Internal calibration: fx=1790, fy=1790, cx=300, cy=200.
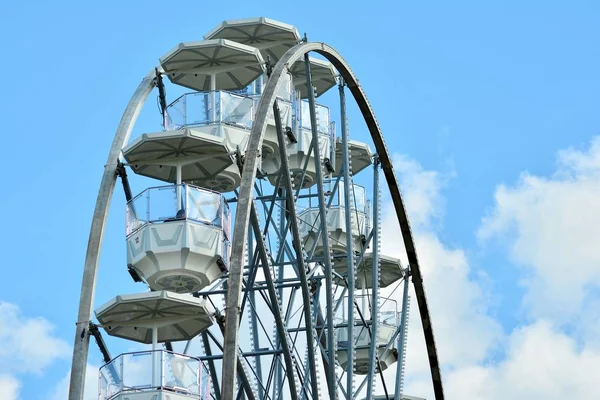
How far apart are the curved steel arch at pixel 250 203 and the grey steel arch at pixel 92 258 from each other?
4.20 meters

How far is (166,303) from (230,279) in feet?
13.1

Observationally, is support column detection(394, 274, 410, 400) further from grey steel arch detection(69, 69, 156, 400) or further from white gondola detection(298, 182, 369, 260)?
grey steel arch detection(69, 69, 156, 400)

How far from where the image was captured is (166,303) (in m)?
34.5

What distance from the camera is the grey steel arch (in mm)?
34781

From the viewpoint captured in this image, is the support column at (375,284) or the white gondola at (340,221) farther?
the white gondola at (340,221)

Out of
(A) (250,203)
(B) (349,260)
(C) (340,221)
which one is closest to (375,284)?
(B) (349,260)

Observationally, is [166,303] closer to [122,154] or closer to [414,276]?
[122,154]

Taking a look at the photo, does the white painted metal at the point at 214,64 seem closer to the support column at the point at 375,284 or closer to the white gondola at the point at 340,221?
the support column at the point at 375,284

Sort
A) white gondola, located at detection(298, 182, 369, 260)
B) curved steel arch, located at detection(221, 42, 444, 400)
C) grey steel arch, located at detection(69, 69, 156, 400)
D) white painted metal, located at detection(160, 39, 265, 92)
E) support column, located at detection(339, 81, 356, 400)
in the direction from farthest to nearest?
white gondola, located at detection(298, 182, 369, 260), support column, located at detection(339, 81, 356, 400), white painted metal, located at detection(160, 39, 265, 92), grey steel arch, located at detection(69, 69, 156, 400), curved steel arch, located at detection(221, 42, 444, 400)

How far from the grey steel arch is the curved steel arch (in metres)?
4.20

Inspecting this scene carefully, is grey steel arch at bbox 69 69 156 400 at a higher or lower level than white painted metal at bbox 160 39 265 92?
lower

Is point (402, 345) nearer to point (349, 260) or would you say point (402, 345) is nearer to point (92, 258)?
point (349, 260)

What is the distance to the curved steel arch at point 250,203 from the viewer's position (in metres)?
30.4

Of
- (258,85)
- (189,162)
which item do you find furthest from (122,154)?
(258,85)
